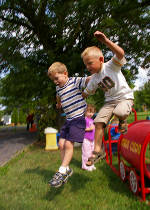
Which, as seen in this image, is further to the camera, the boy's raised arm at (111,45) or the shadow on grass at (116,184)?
the shadow on grass at (116,184)

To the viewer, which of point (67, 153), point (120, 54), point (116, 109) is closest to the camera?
point (120, 54)

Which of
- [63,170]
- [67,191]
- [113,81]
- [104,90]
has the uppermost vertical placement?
[113,81]

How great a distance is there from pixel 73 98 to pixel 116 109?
2.65 ft

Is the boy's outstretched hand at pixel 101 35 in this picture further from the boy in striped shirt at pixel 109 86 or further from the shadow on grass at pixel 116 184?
the shadow on grass at pixel 116 184

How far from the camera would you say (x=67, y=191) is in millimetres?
4152

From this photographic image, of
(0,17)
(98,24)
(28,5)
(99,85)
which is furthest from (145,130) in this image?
(0,17)

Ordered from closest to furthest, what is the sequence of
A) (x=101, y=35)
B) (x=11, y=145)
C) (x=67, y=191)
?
(x=101, y=35), (x=67, y=191), (x=11, y=145)

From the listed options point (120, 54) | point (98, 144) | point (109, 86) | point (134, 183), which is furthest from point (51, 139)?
point (120, 54)

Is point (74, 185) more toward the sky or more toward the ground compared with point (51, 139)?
more toward the ground

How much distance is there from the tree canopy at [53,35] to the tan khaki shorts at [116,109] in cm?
577

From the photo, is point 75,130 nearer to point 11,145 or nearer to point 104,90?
point 104,90

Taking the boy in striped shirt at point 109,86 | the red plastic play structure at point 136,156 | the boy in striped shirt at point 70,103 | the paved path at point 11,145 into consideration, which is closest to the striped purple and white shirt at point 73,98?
the boy in striped shirt at point 70,103

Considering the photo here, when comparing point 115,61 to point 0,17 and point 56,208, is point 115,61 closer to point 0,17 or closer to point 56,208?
point 56,208

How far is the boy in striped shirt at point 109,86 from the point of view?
3.02m
